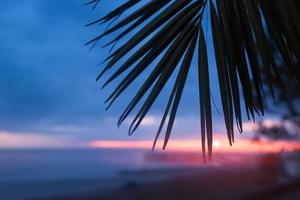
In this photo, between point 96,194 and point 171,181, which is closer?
A: point 96,194

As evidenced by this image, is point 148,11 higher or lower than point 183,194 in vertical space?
higher

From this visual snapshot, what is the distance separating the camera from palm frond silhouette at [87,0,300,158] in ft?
4.82

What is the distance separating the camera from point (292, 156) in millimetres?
7375

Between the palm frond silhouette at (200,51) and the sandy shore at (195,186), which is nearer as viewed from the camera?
the palm frond silhouette at (200,51)

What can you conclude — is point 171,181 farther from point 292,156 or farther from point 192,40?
point 192,40

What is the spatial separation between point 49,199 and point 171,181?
1.87m

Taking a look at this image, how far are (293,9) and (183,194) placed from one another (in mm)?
4516

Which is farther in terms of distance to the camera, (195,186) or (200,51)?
(195,186)

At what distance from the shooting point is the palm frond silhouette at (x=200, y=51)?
1468 mm

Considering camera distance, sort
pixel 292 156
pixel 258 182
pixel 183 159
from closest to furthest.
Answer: pixel 183 159 → pixel 258 182 → pixel 292 156

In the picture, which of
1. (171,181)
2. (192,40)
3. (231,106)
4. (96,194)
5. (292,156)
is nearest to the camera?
(231,106)

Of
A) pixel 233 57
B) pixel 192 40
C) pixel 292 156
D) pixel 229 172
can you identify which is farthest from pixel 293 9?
pixel 292 156

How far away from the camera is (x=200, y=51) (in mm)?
1599

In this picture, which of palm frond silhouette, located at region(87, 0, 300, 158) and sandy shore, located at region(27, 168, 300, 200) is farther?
sandy shore, located at region(27, 168, 300, 200)
